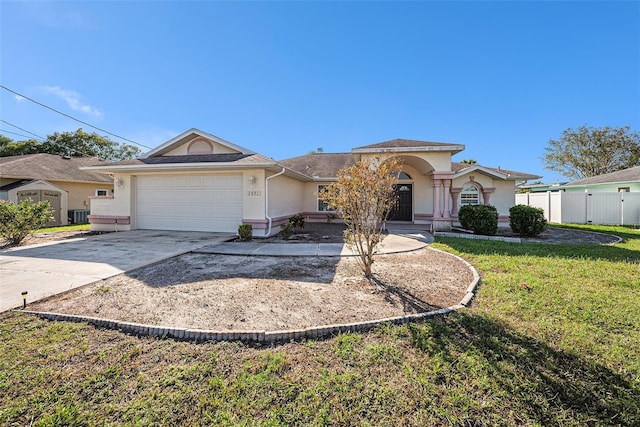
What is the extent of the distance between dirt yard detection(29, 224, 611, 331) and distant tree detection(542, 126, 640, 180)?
1370 inches

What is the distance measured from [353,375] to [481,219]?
1042 centimetres

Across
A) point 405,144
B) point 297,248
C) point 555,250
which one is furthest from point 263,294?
point 405,144

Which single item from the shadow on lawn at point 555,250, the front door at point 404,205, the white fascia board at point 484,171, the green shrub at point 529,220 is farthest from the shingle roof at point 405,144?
the shadow on lawn at point 555,250

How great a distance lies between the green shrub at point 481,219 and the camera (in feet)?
34.6

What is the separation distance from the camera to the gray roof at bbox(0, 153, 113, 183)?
14.5m

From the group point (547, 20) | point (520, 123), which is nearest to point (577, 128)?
point (520, 123)

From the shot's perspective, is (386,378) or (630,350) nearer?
(386,378)

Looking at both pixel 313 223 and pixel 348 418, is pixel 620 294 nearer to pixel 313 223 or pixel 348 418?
pixel 348 418

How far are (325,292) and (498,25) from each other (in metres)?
13.6

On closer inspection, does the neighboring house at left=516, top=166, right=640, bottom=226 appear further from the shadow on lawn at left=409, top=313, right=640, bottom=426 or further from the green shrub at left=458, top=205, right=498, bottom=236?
the shadow on lawn at left=409, top=313, right=640, bottom=426

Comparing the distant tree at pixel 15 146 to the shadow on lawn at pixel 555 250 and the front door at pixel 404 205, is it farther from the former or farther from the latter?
the shadow on lawn at pixel 555 250

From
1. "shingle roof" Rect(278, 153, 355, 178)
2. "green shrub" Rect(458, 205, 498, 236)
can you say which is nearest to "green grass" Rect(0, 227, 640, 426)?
"green shrub" Rect(458, 205, 498, 236)

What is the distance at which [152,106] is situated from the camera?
60.2 ft

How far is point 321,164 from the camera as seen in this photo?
731 inches
